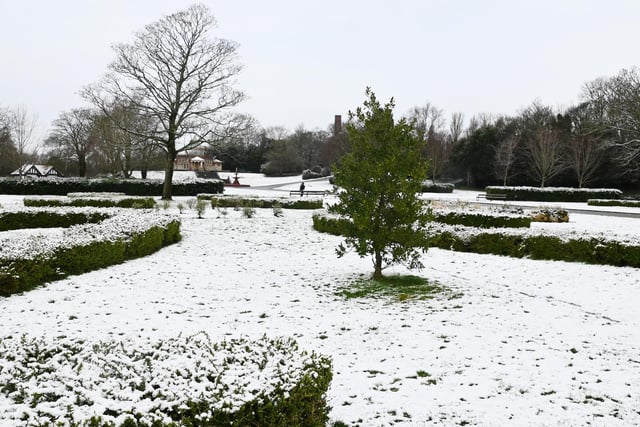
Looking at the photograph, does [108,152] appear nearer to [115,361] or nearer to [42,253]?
[42,253]

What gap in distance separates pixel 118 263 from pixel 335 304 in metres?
5.67

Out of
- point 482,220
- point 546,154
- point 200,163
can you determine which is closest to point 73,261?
point 482,220

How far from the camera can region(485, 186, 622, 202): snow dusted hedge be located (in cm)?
3397

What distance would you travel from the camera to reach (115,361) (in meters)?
3.22

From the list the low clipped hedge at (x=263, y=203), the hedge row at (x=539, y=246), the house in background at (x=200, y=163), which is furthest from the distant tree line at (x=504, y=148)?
the house in background at (x=200, y=163)

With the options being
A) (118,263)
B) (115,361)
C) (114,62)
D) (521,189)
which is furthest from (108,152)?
(115,361)

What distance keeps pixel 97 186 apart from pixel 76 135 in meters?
18.1

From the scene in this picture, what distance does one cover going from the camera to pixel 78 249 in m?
9.09

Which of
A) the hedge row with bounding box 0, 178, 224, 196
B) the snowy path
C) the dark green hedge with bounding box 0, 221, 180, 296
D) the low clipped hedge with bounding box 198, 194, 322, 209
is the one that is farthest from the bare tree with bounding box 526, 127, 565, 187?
the dark green hedge with bounding box 0, 221, 180, 296

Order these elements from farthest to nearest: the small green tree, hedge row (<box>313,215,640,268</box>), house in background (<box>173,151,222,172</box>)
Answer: house in background (<box>173,151,222,172</box>)
hedge row (<box>313,215,640,268</box>)
the small green tree

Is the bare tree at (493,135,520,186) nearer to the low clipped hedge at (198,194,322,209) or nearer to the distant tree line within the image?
the distant tree line

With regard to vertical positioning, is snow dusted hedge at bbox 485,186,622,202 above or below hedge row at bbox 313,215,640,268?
above

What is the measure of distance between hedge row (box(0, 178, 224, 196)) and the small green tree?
24486 millimetres

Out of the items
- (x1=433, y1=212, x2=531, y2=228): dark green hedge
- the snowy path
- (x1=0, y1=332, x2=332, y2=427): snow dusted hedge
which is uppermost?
(x1=433, y1=212, x2=531, y2=228): dark green hedge
